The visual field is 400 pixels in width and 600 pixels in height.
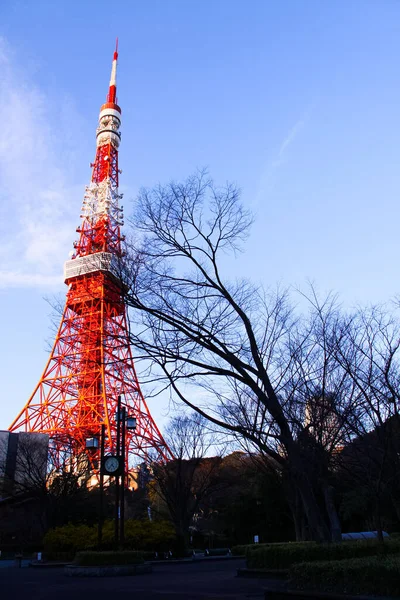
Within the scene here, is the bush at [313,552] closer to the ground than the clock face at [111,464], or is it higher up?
closer to the ground

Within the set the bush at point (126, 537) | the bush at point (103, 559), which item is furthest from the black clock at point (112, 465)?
the bush at point (126, 537)

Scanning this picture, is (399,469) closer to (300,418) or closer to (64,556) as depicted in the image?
(300,418)

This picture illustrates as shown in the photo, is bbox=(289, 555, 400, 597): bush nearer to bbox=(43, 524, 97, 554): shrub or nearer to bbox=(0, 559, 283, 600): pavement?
bbox=(0, 559, 283, 600): pavement

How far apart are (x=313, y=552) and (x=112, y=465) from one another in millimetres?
6896

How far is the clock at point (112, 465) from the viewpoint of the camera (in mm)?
13969

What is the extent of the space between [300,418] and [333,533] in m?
2.47

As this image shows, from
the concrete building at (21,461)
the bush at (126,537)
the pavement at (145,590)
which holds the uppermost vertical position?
the concrete building at (21,461)

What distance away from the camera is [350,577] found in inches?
227

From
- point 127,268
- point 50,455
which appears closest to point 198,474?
point 50,455

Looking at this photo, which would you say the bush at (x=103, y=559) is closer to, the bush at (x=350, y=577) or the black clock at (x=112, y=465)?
the black clock at (x=112, y=465)

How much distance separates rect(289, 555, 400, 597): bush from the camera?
538cm

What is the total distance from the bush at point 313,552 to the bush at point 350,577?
171 centimetres

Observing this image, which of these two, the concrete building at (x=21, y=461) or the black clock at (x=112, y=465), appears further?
the concrete building at (x=21, y=461)

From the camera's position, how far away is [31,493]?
25.2 m
